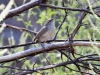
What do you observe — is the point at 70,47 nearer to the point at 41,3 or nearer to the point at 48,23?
the point at 41,3

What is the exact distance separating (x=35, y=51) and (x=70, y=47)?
131 mm

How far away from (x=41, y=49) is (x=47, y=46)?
0.03 meters

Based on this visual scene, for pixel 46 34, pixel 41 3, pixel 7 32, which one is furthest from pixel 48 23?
pixel 7 32

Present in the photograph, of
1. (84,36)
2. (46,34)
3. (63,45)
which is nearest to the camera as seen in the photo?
(63,45)

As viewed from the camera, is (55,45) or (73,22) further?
(73,22)

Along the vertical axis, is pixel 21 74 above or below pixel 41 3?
below

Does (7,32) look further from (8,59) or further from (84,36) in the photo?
(8,59)

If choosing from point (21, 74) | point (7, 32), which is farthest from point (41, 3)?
point (7, 32)

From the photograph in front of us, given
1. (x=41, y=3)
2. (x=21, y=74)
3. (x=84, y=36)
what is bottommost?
(x=21, y=74)

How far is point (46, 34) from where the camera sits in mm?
1339

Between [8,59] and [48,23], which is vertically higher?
[48,23]

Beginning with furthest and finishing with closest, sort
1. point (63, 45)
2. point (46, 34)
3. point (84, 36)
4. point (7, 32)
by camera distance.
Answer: point (7, 32) < point (84, 36) < point (46, 34) < point (63, 45)

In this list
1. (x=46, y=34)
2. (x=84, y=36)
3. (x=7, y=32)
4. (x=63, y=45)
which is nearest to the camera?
(x=63, y=45)

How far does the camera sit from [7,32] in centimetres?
520
